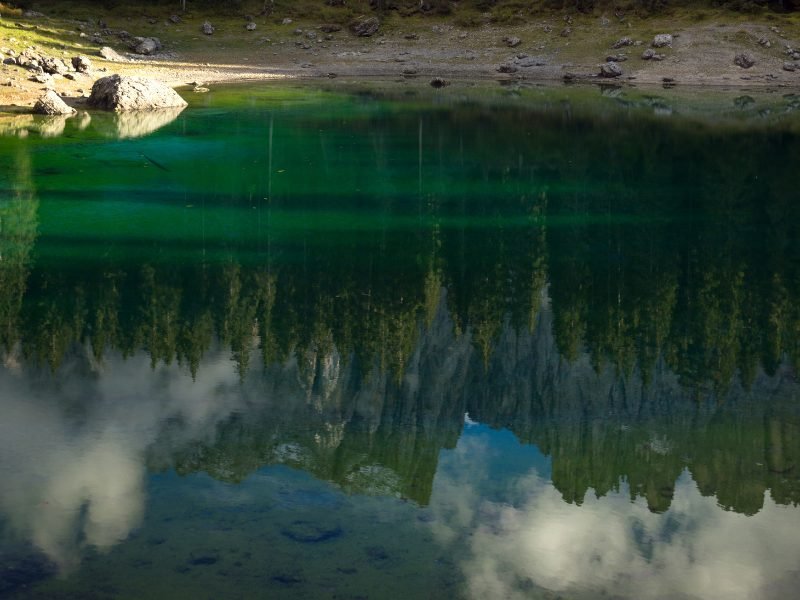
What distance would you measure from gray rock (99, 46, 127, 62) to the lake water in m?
34.7

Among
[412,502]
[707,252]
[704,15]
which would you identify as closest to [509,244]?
[707,252]

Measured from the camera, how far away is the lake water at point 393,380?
10.5m

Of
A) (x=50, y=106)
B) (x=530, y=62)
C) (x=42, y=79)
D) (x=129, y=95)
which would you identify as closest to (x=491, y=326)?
(x=50, y=106)

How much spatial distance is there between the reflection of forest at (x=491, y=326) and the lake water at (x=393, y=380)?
0.07m

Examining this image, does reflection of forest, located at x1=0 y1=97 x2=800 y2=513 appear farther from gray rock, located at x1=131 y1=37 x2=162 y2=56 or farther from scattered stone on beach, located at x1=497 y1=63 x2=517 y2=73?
scattered stone on beach, located at x1=497 y1=63 x2=517 y2=73

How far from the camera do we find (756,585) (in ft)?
33.4

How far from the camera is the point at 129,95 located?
47.6 metres

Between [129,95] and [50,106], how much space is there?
390 centimetres

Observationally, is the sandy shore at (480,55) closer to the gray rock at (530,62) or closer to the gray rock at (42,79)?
the gray rock at (530,62)

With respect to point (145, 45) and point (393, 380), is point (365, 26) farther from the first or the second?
point (393, 380)

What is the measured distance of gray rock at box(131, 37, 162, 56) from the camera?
239ft

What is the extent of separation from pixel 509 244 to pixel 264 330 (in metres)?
8.45

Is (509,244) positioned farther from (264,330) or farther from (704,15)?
(704,15)

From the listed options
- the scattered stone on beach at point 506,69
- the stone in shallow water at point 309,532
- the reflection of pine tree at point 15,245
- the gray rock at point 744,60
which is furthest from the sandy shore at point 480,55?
the stone in shallow water at point 309,532
